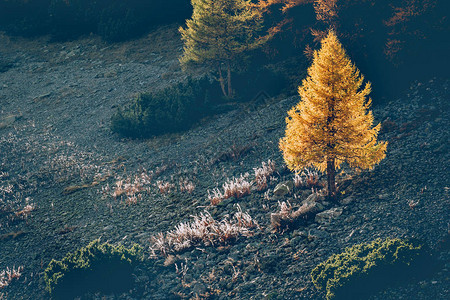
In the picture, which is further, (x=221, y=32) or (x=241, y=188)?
(x=221, y=32)

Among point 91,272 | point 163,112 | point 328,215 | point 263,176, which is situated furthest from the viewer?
point 163,112

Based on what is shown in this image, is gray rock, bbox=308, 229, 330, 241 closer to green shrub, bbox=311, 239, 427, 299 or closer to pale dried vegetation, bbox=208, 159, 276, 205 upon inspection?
green shrub, bbox=311, 239, 427, 299

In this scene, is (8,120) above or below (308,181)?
above

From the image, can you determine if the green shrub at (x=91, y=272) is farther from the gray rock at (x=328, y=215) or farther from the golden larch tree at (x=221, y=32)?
the golden larch tree at (x=221, y=32)

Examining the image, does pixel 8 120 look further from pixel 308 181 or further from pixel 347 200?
pixel 347 200

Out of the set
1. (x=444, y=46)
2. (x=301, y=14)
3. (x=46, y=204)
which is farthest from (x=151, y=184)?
(x=301, y=14)

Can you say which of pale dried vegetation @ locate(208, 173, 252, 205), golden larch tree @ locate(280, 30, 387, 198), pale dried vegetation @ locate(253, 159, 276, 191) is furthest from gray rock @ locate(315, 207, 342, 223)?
pale dried vegetation @ locate(208, 173, 252, 205)

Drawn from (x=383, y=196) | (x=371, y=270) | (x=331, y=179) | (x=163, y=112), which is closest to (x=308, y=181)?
(x=331, y=179)
